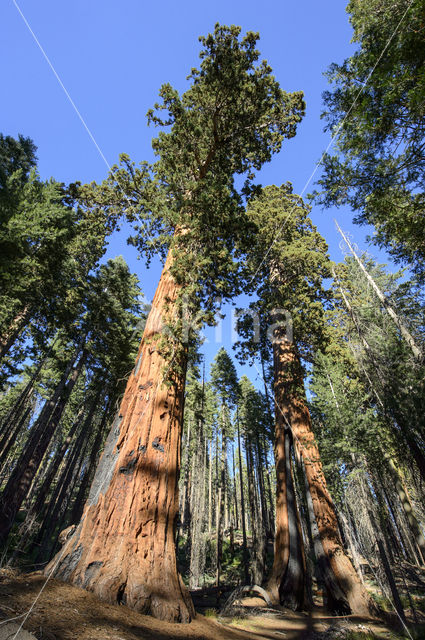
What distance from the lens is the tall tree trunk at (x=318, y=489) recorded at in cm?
651

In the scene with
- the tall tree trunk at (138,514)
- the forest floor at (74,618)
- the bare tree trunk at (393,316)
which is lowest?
the forest floor at (74,618)

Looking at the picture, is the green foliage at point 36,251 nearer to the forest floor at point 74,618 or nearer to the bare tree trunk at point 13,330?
the bare tree trunk at point 13,330

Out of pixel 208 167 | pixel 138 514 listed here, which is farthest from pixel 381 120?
pixel 138 514

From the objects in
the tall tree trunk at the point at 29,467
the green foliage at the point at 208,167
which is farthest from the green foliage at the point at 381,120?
the tall tree trunk at the point at 29,467

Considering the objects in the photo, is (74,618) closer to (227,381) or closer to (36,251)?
(36,251)

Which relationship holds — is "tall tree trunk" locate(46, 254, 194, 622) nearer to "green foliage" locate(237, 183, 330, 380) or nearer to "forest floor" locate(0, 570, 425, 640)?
"forest floor" locate(0, 570, 425, 640)

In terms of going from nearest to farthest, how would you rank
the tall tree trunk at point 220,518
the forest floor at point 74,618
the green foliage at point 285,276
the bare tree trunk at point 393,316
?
the forest floor at point 74,618 < the green foliage at point 285,276 < the bare tree trunk at point 393,316 < the tall tree trunk at point 220,518

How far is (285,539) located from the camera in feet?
24.6

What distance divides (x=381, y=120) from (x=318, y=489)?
9.89 meters

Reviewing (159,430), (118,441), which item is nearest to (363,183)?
(159,430)

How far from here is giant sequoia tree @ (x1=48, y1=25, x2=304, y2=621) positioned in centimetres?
296

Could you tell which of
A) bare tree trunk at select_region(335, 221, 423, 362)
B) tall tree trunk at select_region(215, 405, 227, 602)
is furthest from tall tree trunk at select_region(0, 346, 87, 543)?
bare tree trunk at select_region(335, 221, 423, 362)

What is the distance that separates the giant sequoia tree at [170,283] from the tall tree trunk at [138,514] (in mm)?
12

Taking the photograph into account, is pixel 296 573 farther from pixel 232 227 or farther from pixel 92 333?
pixel 92 333
